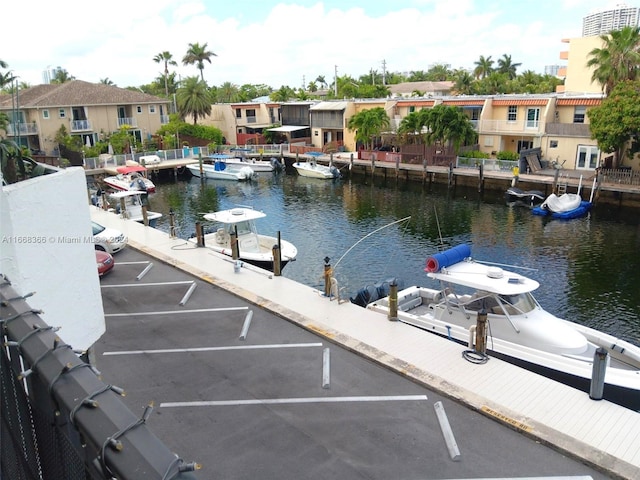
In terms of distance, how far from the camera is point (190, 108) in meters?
68.8

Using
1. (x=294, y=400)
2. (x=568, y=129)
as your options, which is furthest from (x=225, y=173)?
(x=294, y=400)

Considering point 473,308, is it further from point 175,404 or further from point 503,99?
point 503,99

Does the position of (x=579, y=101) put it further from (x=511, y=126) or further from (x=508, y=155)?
(x=508, y=155)

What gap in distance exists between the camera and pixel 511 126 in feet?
157

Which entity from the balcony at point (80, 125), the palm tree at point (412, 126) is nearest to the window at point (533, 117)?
the palm tree at point (412, 126)

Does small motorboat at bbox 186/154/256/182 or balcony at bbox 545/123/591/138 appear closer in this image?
balcony at bbox 545/123/591/138

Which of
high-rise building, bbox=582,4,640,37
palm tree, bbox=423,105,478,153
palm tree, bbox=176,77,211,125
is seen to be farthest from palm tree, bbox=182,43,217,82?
high-rise building, bbox=582,4,640,37

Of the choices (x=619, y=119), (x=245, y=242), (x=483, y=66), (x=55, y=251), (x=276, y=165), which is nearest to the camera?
(x=55, y=251)

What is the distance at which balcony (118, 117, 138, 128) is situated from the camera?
61.9 metres

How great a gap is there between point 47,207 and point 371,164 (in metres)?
46.9

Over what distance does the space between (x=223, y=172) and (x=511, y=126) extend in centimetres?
2771

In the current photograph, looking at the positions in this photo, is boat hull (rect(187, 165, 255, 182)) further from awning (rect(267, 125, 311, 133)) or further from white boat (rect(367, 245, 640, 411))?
white boat (rect(367, 245, 640, 411))

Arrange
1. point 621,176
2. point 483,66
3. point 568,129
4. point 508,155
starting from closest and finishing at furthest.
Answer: point 621,176 < point 568,129 < point 508,155 < point 483,66

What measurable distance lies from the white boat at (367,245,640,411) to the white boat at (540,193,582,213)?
74.9 ft
